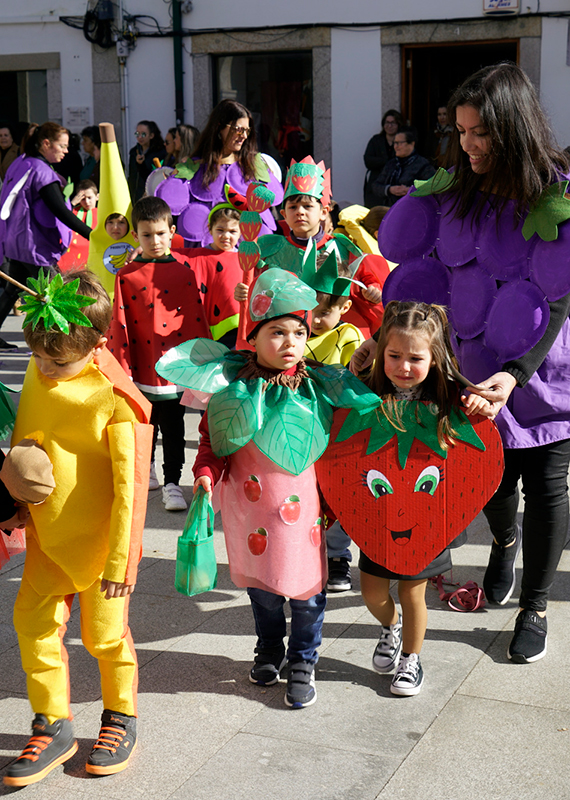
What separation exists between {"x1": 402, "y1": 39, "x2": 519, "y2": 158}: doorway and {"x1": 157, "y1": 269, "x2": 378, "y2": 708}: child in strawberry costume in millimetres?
9711

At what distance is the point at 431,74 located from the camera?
40.9 feet

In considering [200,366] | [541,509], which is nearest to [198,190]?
[200,366]

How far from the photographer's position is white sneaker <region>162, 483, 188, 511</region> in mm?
4863

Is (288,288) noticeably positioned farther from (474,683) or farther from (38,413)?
(474,683)

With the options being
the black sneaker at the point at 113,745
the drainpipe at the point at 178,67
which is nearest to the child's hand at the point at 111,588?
the black sneaker at the point at 113,745

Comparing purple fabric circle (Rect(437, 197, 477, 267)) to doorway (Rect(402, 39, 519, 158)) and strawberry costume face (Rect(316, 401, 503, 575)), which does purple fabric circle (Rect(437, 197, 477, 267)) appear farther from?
doorway (Rect(402, 39, 519, 158))

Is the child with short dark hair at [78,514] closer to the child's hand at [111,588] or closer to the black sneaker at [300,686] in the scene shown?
the child's hand at [111,588]

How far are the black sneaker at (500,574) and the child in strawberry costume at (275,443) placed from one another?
942mm

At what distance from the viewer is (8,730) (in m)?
2.85

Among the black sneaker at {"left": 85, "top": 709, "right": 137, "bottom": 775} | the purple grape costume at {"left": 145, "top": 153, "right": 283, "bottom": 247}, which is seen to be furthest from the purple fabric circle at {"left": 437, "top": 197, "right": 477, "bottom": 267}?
the purple grape costume at {"left": 145, "top": 153, "right": 283, "bottom": 247}

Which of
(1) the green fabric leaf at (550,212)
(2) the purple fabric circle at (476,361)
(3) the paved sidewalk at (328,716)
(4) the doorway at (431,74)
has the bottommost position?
(3) the paved sidewalk at (328,716)

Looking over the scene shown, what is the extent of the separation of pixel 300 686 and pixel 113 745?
0.62 m

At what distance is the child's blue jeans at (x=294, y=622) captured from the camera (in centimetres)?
301

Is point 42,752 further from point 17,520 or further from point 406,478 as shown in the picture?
point 406,478
